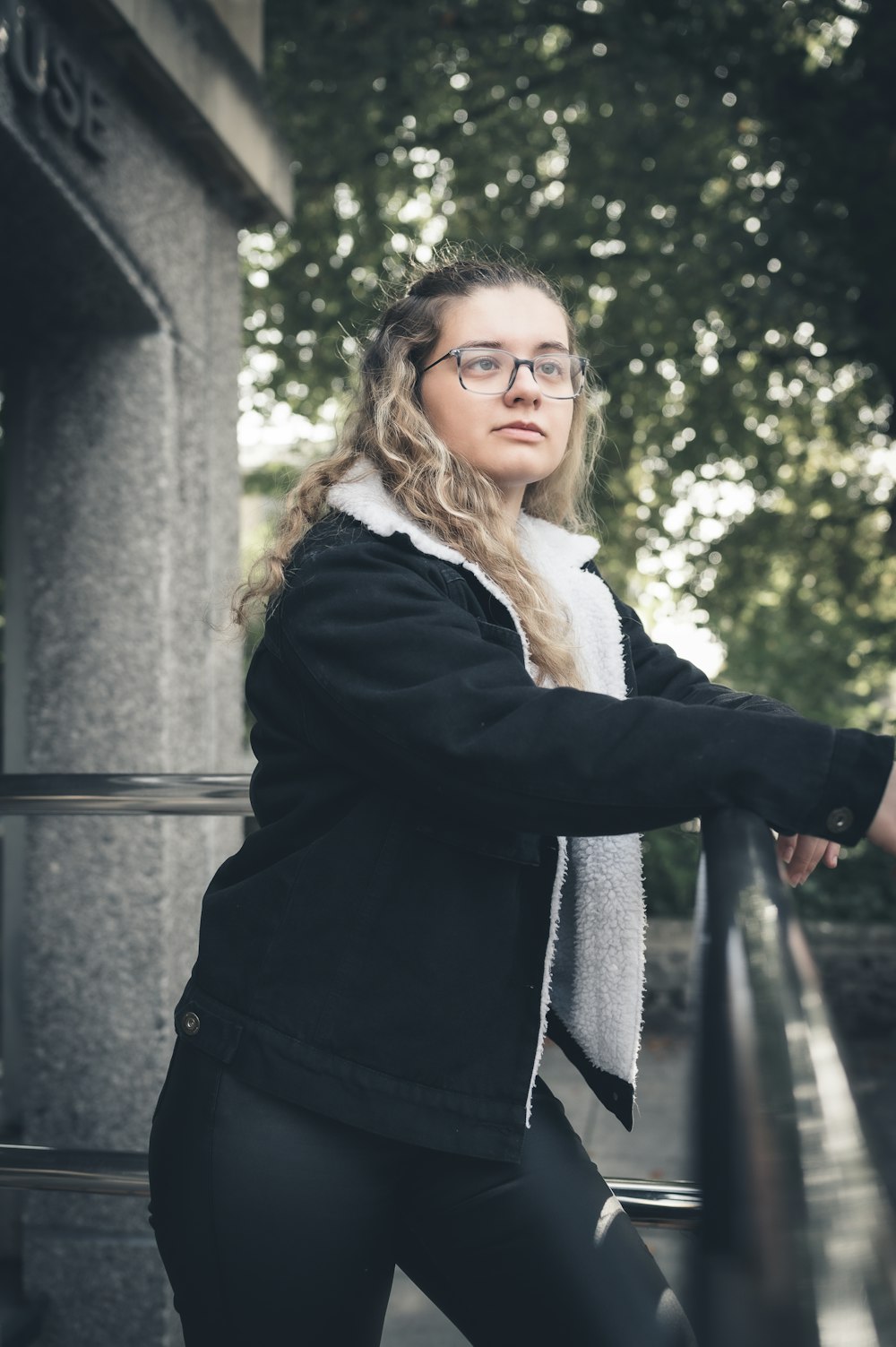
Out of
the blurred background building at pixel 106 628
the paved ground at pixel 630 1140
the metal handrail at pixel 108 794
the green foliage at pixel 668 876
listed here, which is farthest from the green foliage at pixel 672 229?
the metal handrail at pixel 108 794

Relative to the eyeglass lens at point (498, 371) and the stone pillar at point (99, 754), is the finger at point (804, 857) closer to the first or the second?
the eyeglass lens at point (498, 371)

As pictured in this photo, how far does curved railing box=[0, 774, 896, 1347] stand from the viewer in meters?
0.72

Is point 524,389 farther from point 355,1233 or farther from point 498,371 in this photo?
point 355,1233

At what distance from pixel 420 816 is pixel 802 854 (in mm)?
520

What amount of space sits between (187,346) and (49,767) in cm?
122

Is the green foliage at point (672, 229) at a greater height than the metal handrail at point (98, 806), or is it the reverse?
the green foliage at point (672, 229)

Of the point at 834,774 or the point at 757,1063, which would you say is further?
the point at 834,774

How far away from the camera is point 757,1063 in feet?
2.78

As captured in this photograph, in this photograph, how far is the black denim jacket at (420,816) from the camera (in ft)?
3.89

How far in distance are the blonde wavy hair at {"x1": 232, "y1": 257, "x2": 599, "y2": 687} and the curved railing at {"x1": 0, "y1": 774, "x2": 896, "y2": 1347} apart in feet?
1.67

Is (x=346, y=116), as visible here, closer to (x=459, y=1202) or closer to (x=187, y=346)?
(x=187, y=346)

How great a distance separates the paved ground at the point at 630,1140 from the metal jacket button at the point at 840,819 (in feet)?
5.88

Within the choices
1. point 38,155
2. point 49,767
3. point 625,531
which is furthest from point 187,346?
point 625,531

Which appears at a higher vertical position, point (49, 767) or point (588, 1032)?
point (49, 767)
